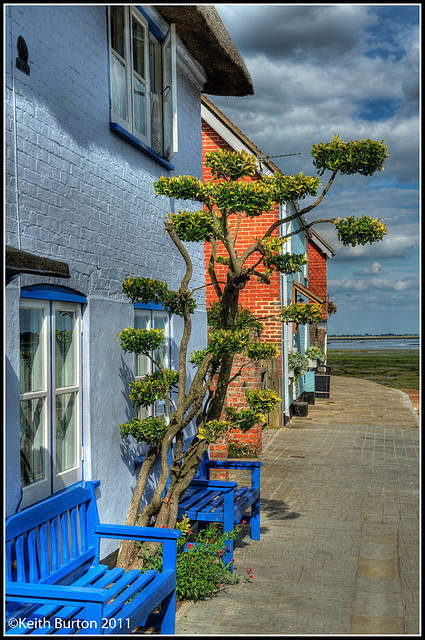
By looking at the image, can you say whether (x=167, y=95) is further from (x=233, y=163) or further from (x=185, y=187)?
(x=233, y=163)

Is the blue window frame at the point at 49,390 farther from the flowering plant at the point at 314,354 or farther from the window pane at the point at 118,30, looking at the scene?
the flowering plant at the point at 314,354

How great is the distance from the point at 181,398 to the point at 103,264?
1.36 metres

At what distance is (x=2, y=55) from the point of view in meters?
3.96

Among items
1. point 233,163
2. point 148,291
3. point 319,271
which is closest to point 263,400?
point 148,291

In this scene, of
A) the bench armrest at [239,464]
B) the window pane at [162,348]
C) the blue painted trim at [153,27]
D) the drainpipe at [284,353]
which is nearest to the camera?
the blue painted trim at [153,27]

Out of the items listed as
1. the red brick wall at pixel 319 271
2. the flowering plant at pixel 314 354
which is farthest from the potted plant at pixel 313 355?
the red brick wall at pixel 319 271

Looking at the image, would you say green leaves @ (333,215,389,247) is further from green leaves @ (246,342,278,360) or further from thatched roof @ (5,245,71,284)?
thatched roof @ (5,245,71,284)

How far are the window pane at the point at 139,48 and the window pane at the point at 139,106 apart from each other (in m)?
0.12

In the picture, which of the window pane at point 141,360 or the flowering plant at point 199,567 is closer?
the flowering plant at point 199,567

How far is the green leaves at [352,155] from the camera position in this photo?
543 centimetres

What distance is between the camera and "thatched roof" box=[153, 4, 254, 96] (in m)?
6.88

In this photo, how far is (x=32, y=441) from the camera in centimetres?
444

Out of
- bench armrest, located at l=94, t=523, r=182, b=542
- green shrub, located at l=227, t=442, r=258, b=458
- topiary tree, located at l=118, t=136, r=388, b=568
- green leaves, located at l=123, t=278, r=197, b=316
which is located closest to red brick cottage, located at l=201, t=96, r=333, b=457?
green shrub, located at l=227, t=442, r=258, b=458

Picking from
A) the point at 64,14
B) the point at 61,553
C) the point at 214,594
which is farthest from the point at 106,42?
the point at 214,594
